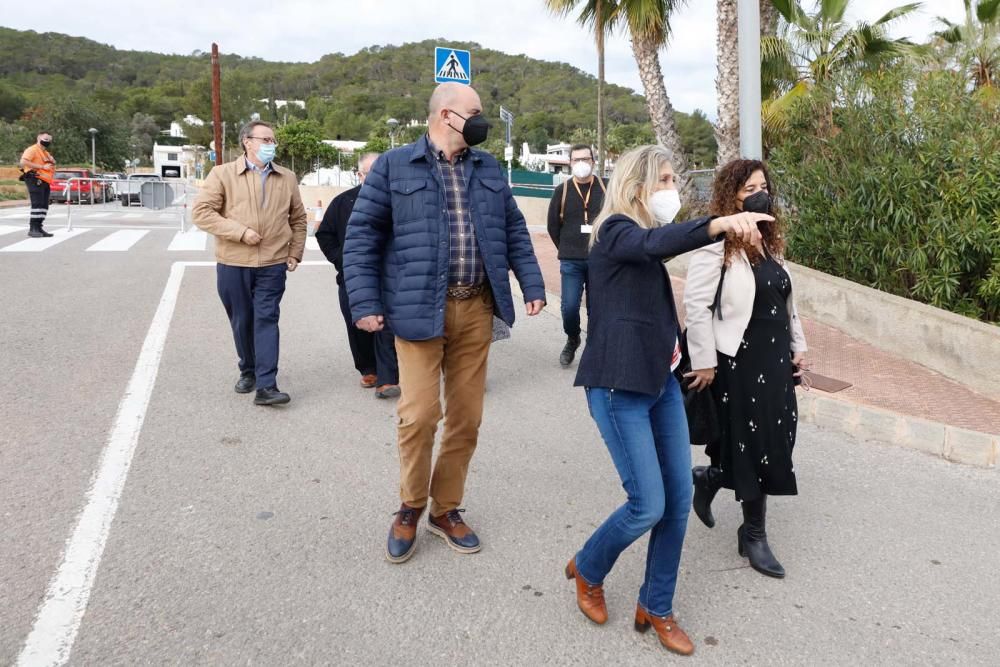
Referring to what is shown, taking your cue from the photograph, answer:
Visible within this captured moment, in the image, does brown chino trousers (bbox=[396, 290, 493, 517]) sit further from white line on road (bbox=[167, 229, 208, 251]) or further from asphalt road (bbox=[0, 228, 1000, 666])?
white line on road (bbox=[167, 229, 208, 251])

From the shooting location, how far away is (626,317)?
2.82 meters

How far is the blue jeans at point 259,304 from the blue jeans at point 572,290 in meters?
2.35

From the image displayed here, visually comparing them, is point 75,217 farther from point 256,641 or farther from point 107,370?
point 256,641

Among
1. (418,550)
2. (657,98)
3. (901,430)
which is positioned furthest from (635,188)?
(657,98)

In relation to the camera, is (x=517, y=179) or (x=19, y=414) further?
(x=517, y=179)

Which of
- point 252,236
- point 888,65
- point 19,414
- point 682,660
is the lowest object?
point 682,660

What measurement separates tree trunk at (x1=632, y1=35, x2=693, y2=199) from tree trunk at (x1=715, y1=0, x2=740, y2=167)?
1401 mm

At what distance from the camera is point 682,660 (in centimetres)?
280

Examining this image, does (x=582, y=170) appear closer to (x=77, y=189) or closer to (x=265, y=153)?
(x=265, y=153)

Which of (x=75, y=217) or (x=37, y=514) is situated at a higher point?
(x=75, y=217)

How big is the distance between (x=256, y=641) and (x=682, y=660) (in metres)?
1.45

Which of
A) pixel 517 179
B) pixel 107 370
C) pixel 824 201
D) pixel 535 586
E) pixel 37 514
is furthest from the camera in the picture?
pixel 517 179

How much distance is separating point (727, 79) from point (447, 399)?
33.4 feet

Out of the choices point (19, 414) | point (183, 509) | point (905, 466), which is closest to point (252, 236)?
point (19, 414)
